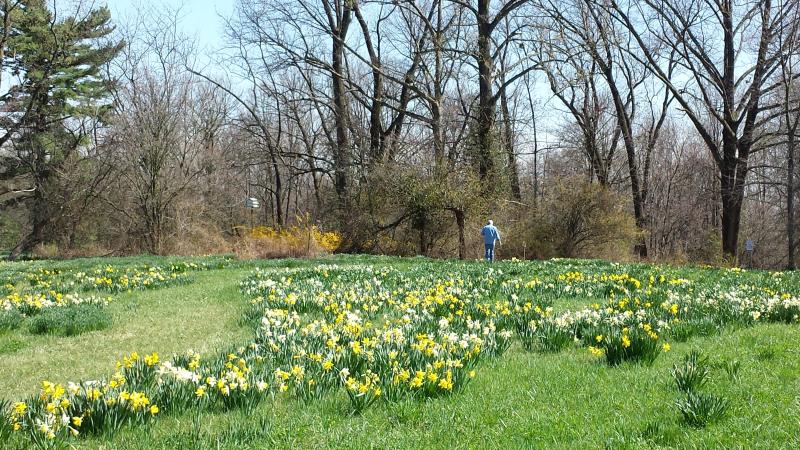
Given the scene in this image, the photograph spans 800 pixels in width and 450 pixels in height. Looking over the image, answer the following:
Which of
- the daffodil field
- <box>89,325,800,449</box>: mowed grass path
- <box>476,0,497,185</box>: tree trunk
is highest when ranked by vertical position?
<box>476,0,497,185</box>: tree trunk

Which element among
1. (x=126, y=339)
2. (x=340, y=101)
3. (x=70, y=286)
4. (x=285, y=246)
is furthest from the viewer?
(x=340, y=101)

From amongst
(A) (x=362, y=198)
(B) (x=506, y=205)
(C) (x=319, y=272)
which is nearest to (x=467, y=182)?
(B) (x=506, y=205)

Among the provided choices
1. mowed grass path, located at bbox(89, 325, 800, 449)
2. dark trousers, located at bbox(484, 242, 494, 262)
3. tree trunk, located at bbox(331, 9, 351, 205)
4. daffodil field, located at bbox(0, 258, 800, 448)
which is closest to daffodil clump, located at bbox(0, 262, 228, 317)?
daffodil field, located at bbox(0, 258, 800, 448)

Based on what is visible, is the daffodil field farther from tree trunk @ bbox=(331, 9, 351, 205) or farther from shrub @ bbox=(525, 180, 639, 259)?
tree trunk @ bbox=(331, 9, 351, 205)

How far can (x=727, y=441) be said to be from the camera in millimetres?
3264

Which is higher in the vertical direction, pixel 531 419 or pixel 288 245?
pixel 288 245

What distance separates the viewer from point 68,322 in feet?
24.1

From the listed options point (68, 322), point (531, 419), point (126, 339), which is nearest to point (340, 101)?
point (68, 322)

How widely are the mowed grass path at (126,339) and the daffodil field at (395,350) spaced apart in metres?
0.27

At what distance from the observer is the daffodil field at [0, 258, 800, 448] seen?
3662 mm

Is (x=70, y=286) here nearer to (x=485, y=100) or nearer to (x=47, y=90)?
(x=485, y=100)

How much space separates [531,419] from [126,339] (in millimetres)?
5250

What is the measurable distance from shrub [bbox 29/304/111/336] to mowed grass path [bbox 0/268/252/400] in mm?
135

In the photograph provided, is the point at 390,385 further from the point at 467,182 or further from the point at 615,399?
the point at 467,182
